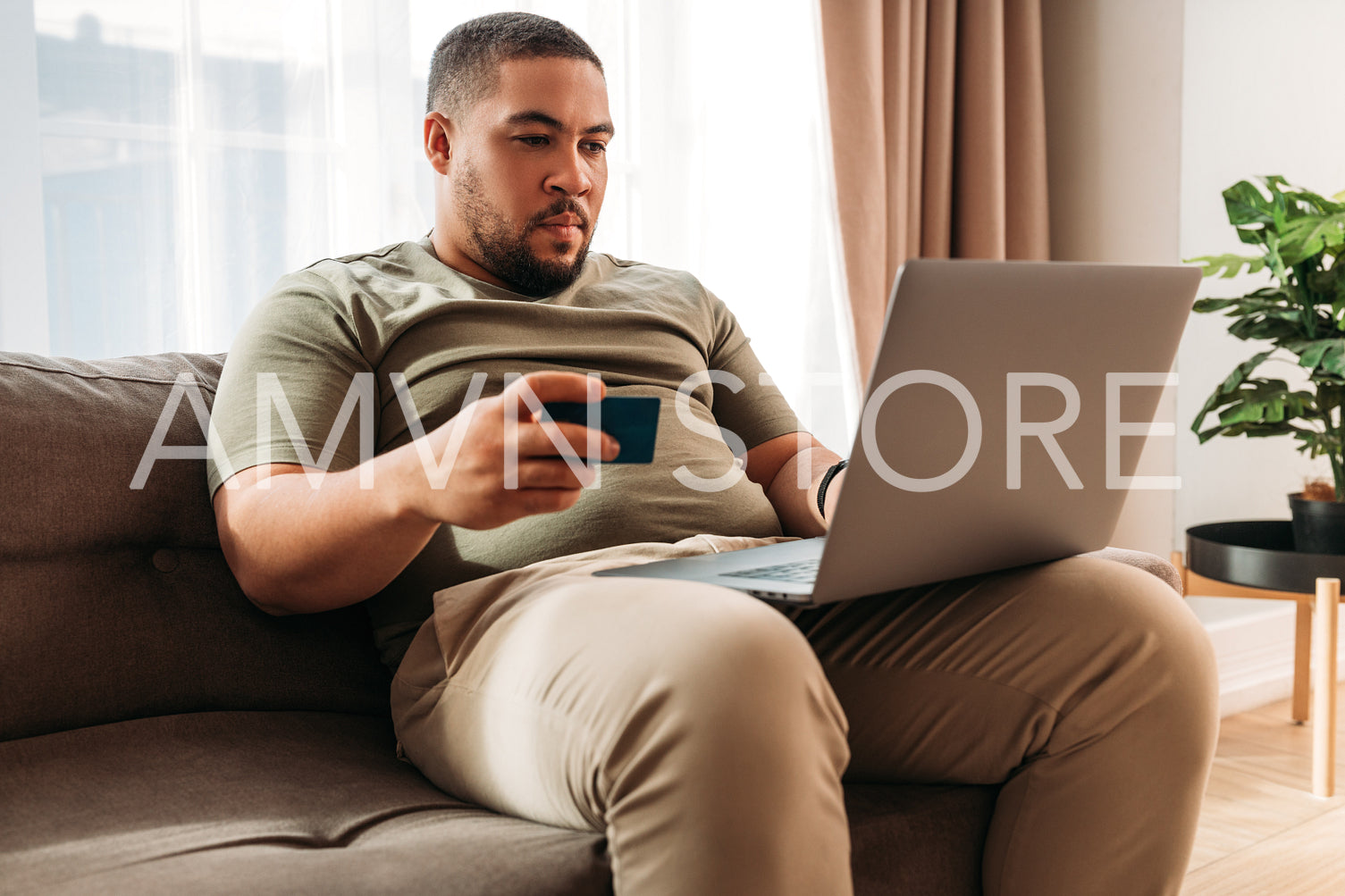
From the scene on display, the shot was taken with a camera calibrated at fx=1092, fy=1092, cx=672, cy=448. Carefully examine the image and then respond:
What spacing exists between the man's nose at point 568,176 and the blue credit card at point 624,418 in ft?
1.99

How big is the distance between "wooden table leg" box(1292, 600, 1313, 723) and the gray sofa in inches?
66.9

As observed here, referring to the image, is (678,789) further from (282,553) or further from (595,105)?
(595,105)

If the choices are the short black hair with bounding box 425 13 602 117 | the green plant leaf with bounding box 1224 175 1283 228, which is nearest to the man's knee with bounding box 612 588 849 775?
the short black hair with bounding box 425 13 602 117

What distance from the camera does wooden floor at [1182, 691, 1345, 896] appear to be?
62.8 inches

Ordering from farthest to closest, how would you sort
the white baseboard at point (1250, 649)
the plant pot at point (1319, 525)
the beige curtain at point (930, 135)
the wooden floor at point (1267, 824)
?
1. the white baseboard at point (1250, 649)
2. the beige curtain at point (930, 135)
3. the plant pot at point (1319, 525)
4. the wooden floor at point (1267, 824)

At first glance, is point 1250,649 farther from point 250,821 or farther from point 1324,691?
point 250,821

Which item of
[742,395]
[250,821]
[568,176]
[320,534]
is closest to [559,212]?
[568,176]

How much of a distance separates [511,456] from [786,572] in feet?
0.87

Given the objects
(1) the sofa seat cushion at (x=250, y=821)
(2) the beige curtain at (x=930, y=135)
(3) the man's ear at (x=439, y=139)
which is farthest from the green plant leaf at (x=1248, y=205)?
(1) the sofa seat cushion at (x=250, y=821)

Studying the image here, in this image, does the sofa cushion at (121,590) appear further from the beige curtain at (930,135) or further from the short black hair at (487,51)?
the beige curtain at (930,135)

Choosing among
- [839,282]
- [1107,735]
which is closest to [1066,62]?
[839,282]

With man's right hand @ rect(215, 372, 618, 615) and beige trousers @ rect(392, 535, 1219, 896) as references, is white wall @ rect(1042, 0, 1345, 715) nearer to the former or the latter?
beige trousers @ rect(392, 535, 1219, 896)

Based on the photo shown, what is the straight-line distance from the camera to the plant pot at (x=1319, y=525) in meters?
1.99

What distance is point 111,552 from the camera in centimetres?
112
